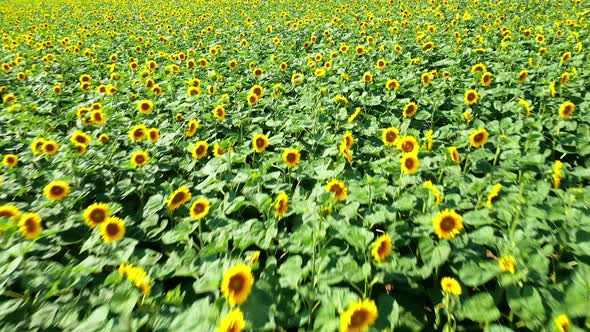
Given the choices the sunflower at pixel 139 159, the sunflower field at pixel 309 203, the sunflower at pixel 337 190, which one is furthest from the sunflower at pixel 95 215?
the sunflower at pixel 337 190

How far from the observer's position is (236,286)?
1507 mm

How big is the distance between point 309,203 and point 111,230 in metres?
1.27

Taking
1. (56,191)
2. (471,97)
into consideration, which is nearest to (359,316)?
(56,191)

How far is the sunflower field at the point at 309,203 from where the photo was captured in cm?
160

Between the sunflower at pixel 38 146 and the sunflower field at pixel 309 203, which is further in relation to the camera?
the sunflower at pixel 38 146

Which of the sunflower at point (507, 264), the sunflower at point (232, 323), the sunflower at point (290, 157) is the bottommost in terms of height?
the sunflower at point (507, 264)

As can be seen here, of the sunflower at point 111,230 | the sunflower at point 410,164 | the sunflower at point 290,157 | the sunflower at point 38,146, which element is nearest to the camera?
the sunflower at point 111,230

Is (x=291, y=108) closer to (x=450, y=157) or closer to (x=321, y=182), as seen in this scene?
(x=321, y=182)

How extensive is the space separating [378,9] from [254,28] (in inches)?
167

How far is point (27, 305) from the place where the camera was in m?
1.74

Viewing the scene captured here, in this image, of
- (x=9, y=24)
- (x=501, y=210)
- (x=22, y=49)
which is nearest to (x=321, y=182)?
(x=501, y=210)

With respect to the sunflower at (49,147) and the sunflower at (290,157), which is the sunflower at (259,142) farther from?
the sunflower at (49,147)

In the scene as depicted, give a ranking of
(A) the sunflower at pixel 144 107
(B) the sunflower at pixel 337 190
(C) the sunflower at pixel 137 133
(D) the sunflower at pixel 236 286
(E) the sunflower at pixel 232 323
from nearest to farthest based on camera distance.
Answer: (E) the sunflower at pixel 232 323
(D) the sunflower at pixel 236 286
(B) the sunflower at pixel 337 190
(C) the sunflower at pixel 137 133
(A) the sunflower at pixel 144 107

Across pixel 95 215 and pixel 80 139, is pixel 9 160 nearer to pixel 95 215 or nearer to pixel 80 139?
pixel 80 139
